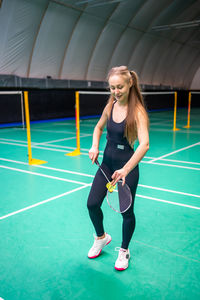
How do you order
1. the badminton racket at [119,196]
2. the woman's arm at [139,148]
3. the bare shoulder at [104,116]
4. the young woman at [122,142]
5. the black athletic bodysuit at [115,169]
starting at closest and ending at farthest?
the woman's arm at [139,148] < the young woman at [122,142] < the badminton racket at [119,196] < the black athletic bodysuit at [115,169] < the bare shoulder at [104,116]

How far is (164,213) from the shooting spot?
4398 mm

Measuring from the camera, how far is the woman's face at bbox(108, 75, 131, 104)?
2.59 meters

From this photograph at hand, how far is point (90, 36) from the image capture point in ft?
70.0

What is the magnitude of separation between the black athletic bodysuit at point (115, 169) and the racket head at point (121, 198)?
9cm

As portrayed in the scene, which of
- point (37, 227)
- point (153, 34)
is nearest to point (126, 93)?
point (37, 227)

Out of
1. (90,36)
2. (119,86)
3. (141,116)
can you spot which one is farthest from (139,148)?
(90,36)

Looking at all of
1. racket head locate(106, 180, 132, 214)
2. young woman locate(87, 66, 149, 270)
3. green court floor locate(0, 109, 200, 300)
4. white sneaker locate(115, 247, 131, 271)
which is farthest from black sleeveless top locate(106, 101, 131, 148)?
green court floor locate(0, 109, 200, 300)

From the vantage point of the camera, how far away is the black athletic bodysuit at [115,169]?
2.85 metres

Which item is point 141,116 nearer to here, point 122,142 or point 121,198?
point 122,142

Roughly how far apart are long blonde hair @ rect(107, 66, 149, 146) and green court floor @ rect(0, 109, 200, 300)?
4.52ft

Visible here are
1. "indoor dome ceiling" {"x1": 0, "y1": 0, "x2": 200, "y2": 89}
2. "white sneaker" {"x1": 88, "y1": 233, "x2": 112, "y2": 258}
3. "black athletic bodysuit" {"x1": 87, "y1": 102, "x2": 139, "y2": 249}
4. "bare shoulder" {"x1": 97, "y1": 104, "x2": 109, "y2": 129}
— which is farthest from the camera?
"indoor dome ceiling" {"x1": 0, "y1": 0, "x2": 200, "y2": 89}

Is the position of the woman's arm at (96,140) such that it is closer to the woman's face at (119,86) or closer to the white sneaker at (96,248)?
the woman's face at (119,86)

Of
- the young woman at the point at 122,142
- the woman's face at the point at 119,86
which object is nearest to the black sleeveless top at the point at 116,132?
the young woman at the point at 122,142

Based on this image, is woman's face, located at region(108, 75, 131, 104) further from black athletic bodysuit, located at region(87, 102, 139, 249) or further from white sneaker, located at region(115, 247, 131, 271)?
white sneaker, located at region(115, 247, 131, 271)
